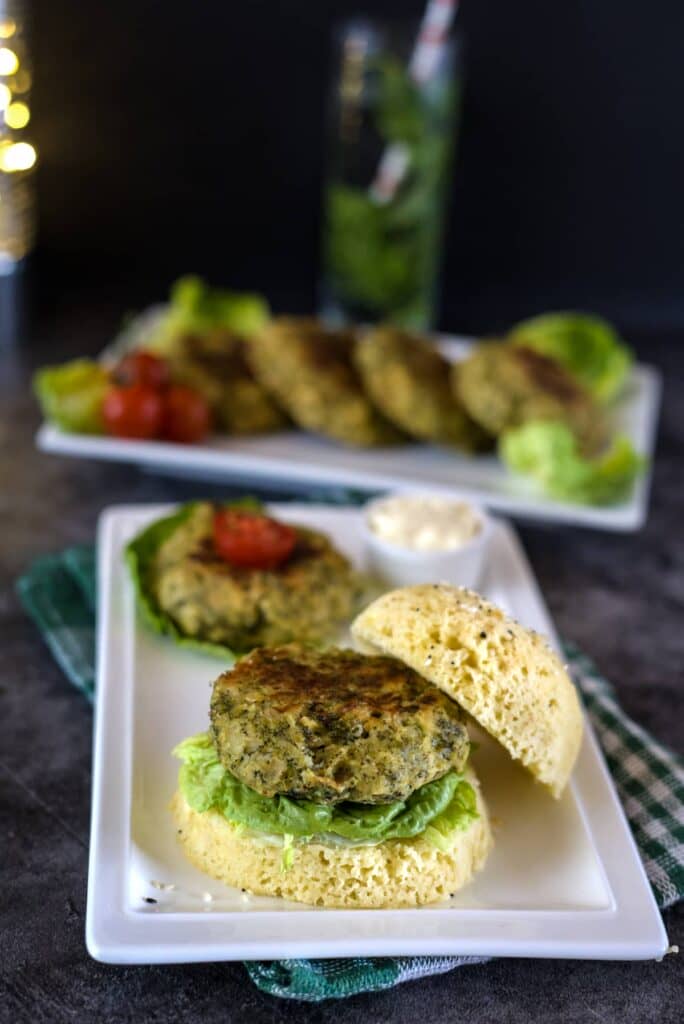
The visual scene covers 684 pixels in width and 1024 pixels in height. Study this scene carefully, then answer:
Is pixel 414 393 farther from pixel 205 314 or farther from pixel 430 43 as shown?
pixel 430 43

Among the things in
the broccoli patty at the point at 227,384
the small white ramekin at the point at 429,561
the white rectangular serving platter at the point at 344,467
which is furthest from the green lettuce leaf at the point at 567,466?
the broccoli patty at the point at 227,384

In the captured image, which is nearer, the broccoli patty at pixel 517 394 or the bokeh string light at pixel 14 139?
the broccoli patty at pixel 517 394

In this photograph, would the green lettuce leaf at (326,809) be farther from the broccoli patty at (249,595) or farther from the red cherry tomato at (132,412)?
the red cherry tomato at (132,412)

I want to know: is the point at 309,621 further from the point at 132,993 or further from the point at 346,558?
the point at 132,993

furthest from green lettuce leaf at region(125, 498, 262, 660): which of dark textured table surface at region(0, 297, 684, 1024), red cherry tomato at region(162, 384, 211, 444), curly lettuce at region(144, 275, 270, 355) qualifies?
curly lettuce at region(144, 275, 270, 355)

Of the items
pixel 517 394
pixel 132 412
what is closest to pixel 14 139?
pixel 132 412

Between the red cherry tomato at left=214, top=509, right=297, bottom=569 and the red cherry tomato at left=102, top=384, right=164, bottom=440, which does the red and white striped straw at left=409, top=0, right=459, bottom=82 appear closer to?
the red cherry tomato at left=102, top=384, right=164, bottom=440

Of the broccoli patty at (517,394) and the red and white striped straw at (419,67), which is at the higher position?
the red and white striped straw at (419,67)
